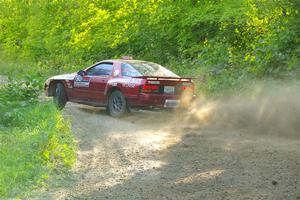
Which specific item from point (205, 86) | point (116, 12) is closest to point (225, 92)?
point (205, 86)

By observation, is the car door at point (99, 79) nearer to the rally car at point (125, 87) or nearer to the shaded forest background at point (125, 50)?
the rally car at point (125, 87)

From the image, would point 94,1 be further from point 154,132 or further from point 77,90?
point 154,132

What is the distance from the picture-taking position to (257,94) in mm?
13414

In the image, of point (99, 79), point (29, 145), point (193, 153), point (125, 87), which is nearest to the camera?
point (29, 145)

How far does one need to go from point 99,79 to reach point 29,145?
6868 millimetres

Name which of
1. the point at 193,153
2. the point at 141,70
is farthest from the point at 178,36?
the point at 193,153

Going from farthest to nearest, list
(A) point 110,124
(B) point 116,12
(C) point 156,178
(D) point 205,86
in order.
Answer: (B) point 116,12 → (D) point 205,86 → (A) point 110,124 → (C) point 156,178

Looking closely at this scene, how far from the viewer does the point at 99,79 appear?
598 inches

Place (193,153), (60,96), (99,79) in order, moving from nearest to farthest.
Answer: (193,153) < (99,79) < (60,96)

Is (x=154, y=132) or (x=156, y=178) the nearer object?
(x=156, y=178)

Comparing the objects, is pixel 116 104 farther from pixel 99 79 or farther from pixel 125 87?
pixel 99 79

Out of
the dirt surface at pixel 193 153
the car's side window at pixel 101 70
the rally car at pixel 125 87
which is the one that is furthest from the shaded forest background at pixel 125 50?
the car's side window at pixel 101 70

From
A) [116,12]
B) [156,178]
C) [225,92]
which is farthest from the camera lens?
[116,12]

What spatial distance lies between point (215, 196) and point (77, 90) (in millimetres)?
9848
